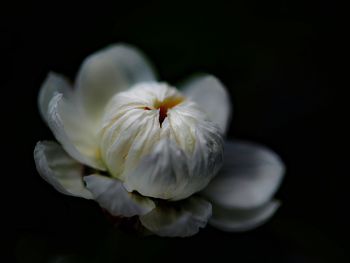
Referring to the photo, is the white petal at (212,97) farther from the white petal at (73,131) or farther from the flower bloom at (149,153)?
the white petal at (73,131)

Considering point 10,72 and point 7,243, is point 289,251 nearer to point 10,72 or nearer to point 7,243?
point 7,243

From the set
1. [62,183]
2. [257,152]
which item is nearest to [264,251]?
[257,152]

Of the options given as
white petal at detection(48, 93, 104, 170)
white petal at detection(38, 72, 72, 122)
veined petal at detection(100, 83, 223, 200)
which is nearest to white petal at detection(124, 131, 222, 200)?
veined petal at detection(100, 83, 223, 200)

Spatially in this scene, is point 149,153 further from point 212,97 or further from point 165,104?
point 212,97

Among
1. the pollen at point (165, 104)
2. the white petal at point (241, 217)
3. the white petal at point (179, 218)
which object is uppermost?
the pollen at point (165, 104)

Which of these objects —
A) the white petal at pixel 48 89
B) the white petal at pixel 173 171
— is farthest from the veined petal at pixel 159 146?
the white petal at pixel 48 89

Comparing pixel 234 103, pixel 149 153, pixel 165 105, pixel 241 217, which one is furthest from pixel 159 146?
pixel 234 103
